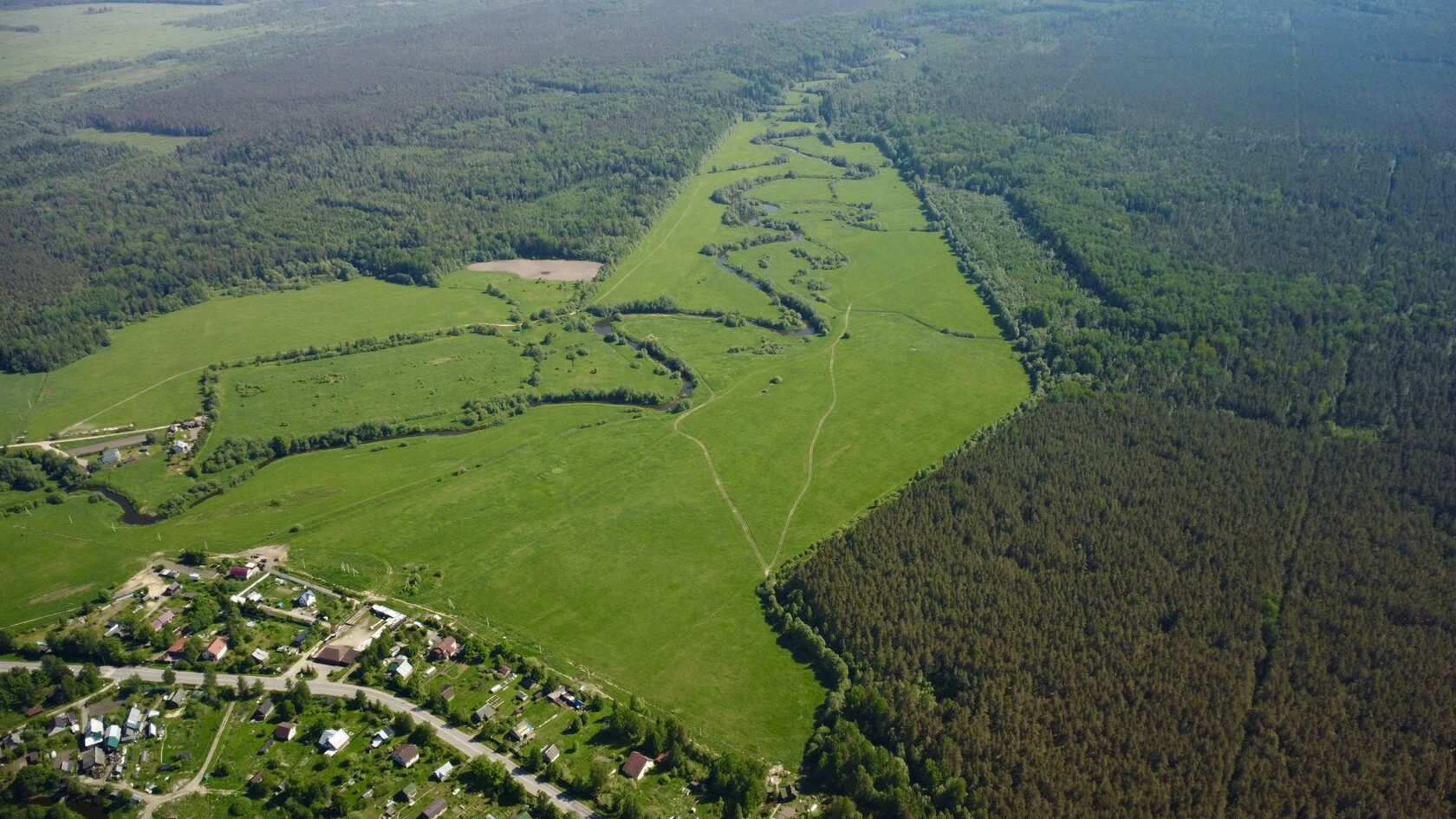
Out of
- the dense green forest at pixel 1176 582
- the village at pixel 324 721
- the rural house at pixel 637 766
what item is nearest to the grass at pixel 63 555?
the village at pixel 324 721

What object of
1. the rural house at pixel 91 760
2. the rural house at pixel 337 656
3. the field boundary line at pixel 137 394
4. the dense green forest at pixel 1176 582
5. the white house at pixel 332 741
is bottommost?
the dense green forest at pixel 1176 582

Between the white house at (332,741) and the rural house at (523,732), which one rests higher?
the white house at (332,741)

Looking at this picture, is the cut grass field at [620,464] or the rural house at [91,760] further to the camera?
the cut grass field at [620,464]

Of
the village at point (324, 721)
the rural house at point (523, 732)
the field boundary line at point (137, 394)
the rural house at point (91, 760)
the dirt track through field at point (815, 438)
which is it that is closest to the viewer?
the village at point (324, 721)

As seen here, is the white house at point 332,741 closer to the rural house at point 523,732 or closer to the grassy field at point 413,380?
the rural house at point 523,732

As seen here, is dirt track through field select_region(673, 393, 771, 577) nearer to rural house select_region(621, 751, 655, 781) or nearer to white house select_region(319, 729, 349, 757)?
rural house select_region(621, 751, 655, 781)

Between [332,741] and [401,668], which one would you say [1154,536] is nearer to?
[401,668]

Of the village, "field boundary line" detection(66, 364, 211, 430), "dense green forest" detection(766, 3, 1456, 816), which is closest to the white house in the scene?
the village

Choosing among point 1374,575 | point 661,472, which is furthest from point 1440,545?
point 661,472
